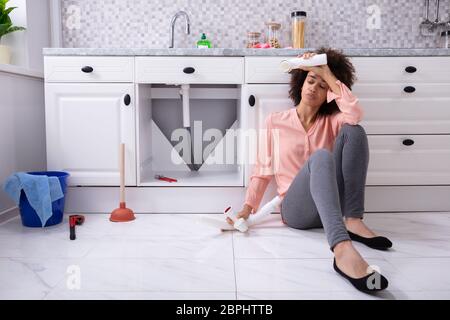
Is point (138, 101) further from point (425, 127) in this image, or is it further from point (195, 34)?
point (425, 127)

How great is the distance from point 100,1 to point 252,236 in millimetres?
1908

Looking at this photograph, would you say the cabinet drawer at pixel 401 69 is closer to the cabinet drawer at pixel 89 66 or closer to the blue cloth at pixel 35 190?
the cabinet drawer at pixel 89 66

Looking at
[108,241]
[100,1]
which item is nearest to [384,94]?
[108,241]

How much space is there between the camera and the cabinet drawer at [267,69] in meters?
2.17

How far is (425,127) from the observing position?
224 cm

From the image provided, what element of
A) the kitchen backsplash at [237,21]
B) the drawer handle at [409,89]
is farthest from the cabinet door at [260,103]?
the kitchen backsplash at [237,21]

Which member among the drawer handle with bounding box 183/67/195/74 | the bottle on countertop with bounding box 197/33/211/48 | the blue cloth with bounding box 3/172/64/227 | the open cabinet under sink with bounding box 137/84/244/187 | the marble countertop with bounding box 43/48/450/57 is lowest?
the blue cloth with bounding box 3/172/64/227

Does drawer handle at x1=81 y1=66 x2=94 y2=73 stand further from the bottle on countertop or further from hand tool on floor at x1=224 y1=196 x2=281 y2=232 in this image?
hand tool on floor at x1=224 y1=196 x2=281 y2=232

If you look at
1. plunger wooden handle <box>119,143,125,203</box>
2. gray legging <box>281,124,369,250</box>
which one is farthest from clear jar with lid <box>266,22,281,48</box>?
plunger wooden handle <box>119,143,125,203</box>

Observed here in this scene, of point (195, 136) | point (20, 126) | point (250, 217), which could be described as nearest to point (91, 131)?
point (20, 126)

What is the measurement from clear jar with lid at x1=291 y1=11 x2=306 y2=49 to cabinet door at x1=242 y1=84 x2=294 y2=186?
0.59 m

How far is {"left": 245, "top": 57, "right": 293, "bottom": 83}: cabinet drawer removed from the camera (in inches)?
85.4

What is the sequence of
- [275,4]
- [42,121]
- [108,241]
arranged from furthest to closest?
[275,4] < [42,121] < [108,241]

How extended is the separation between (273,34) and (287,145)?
106 centimetres
